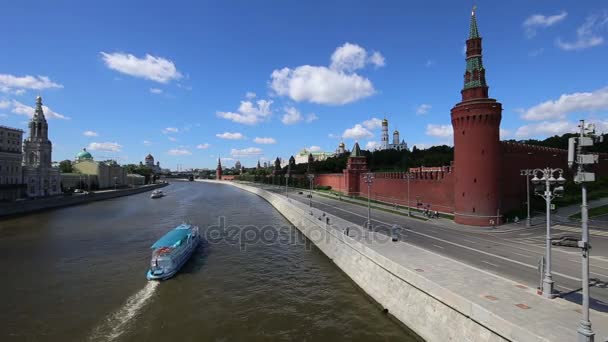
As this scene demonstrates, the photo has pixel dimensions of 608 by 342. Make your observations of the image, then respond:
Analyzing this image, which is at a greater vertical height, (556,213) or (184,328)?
(556,213)

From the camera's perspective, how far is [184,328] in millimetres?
15102

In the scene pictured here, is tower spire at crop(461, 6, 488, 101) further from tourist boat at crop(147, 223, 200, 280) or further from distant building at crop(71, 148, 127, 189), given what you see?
distant building at crop(71, 148, 127, 189)

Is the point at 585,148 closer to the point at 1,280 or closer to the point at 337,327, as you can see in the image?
the point at 337,327

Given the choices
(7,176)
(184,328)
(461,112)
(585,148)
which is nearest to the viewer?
(585,148)

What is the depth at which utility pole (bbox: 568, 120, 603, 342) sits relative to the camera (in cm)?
892

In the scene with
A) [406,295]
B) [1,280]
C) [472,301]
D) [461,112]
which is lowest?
[1,280]

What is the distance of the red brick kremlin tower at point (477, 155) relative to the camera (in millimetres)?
34188

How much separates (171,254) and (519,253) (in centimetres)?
2352

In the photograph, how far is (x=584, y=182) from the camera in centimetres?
930

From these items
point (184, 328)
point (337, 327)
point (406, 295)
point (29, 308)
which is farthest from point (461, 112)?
point (29, 308)

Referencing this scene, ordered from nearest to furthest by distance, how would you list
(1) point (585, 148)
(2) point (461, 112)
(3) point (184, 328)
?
(1) point (585, 148) < (3) point (184, 328) < (2) point (461, 112)

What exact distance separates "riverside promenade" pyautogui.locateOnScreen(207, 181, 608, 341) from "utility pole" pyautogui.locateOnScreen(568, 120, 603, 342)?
0.65 metres

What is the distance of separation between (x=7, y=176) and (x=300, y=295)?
7219cm

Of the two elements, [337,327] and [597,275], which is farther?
[597,275]
